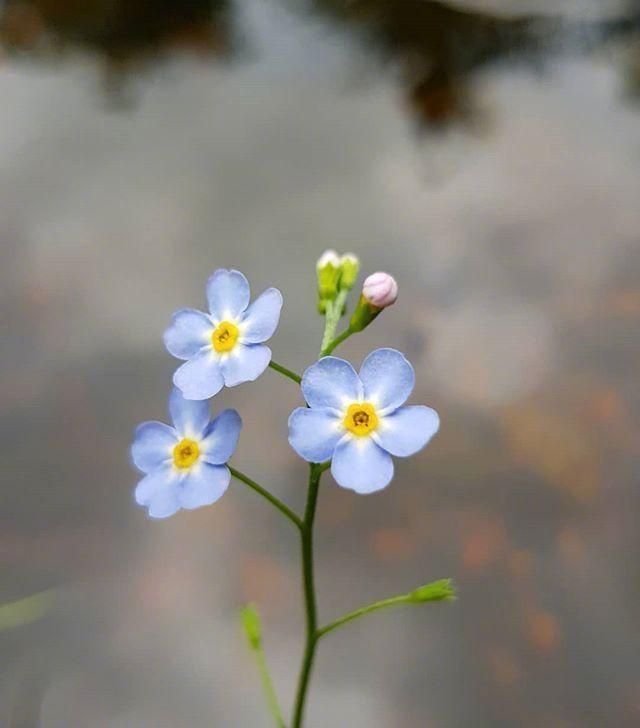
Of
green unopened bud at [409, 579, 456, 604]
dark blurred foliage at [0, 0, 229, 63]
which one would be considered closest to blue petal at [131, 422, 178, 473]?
green unopened bud at [409, 579, 456, 604]

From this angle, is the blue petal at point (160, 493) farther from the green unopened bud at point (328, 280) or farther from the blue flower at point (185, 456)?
the green unopened bud at point (328, 280)

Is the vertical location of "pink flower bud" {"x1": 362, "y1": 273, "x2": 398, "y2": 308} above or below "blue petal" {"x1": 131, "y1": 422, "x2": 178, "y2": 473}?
above

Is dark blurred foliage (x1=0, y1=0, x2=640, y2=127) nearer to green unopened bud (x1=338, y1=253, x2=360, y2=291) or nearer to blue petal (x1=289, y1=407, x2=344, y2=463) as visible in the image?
green unopened bud (x1=338, y1=253, x2=360, y2=291)

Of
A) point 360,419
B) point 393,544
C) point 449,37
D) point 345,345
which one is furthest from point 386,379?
point 449,37

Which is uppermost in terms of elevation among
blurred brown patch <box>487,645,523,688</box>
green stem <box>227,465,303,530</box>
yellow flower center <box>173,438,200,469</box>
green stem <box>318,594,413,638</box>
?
yellow flower center <box>173,438,200,469</box>

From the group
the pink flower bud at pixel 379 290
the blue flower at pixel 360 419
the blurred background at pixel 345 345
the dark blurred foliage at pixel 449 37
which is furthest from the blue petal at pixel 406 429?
the dark blurred foliage at pixel 449 37

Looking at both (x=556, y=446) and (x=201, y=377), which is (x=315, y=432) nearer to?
(x=201, y=377)
